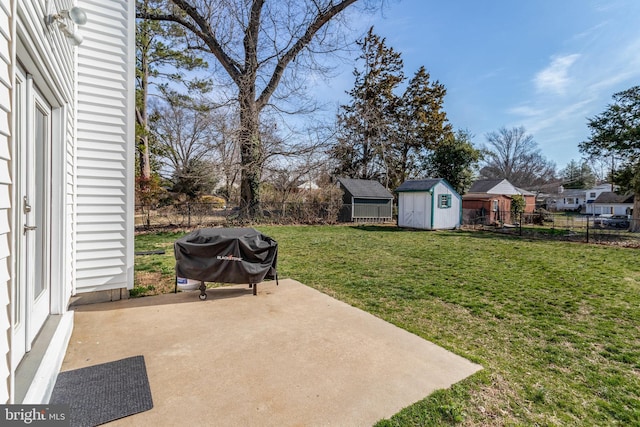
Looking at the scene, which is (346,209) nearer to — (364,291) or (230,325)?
(364,291)

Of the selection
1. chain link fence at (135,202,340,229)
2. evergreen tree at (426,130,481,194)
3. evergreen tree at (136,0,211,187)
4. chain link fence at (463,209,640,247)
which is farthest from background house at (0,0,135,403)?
evergreen tree at (426,130,481,194)

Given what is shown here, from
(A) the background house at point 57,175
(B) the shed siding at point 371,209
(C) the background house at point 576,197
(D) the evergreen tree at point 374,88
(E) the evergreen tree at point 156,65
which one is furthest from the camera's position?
(C) the background house at point 576,197

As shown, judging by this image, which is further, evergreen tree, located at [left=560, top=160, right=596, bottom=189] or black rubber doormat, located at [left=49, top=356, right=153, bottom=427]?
evergreen tree, located at [left=560, top=160, right=596, bottom=189]

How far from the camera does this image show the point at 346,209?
17875mm

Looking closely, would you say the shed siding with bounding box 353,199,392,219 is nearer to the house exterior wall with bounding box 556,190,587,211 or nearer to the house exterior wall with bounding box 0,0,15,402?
the house exterior wall with bounding box 0,0,15,402

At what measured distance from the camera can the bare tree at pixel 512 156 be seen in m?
36.7

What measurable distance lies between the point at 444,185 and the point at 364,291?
12.1 meters

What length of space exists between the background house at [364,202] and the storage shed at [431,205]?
2750 millimetres

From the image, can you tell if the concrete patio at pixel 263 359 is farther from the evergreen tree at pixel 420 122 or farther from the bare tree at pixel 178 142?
the evergreen tree at pixel 420 122

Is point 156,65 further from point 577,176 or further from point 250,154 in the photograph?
point 577,176

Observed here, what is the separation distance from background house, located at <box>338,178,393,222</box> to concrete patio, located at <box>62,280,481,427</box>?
14233mm

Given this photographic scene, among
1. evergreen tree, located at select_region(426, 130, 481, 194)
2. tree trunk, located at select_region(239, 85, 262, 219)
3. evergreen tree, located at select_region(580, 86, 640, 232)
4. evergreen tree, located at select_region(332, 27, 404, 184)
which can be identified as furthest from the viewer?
evergreen tree, located at select_region(332, 27, 404, 184)

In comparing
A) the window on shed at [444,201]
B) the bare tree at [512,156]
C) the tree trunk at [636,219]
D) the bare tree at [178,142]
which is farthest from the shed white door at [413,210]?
the bare tree at [512,156]

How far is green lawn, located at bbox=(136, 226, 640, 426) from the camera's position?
197 cm
